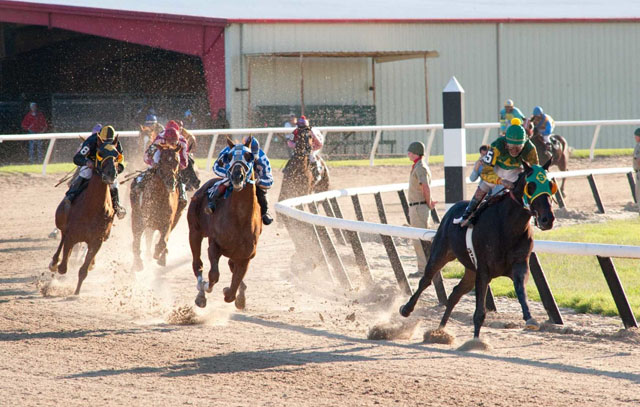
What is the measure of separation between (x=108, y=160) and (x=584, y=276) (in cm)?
540

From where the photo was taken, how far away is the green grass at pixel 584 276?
939cm

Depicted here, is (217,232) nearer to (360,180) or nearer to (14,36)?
(360,180)

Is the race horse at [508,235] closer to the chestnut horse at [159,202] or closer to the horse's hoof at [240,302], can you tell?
the horse's hoof at [240,302]

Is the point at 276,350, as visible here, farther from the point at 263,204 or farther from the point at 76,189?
the point at 76,189

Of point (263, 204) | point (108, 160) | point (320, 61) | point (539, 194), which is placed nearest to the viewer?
point (539, 194)

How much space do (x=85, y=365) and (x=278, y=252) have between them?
21.2 feet

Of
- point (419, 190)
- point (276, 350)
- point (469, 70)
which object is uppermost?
point (469, 70)

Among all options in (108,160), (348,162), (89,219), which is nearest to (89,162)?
(108,160)

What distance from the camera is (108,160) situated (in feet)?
33.4

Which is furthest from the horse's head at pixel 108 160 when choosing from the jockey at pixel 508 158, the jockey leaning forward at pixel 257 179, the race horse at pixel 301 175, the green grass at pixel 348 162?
the green grass at pixel 348 162

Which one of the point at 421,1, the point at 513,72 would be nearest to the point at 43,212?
Result: the point at 513,72

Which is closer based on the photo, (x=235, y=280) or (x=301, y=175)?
(x=235, y=280)

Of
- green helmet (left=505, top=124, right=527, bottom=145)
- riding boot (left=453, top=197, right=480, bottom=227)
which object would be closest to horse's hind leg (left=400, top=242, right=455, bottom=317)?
riding boot (left=453, top=197, right=480, bottom=227)

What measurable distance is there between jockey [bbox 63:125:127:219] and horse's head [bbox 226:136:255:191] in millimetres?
2117
